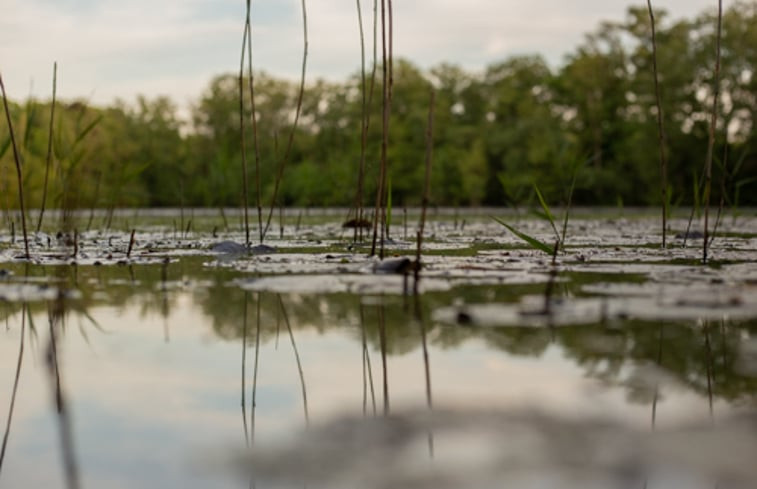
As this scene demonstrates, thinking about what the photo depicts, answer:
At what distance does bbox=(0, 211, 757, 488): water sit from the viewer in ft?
3.84

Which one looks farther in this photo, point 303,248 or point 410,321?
point 303,248

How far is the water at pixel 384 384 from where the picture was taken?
46.0 inches

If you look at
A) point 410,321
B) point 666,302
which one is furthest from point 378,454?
point 666,302

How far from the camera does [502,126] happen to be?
44.3 m

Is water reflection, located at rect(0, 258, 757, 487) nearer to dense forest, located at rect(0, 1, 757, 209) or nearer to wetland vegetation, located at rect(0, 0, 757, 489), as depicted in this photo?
wetland vegetation, located at rect(0, 0, 757, 489)

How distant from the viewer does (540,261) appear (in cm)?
438

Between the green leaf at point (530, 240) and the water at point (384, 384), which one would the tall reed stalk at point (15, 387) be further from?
the green leaf at point (530, 240)

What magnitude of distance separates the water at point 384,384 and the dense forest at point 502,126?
631 inches

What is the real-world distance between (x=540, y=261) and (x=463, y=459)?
326cm

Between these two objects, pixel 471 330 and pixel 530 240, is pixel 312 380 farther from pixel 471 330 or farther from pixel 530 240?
pixel 530 240

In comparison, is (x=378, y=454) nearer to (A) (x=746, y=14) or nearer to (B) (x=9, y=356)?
(B) (x=9, y=356)

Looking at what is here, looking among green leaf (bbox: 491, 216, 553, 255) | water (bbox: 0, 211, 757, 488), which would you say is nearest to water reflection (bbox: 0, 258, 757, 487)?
water (bbox: 0, 211, 757, 488)

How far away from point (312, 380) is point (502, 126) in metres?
43.5

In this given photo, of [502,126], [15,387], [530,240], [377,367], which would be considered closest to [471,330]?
[377,367]
